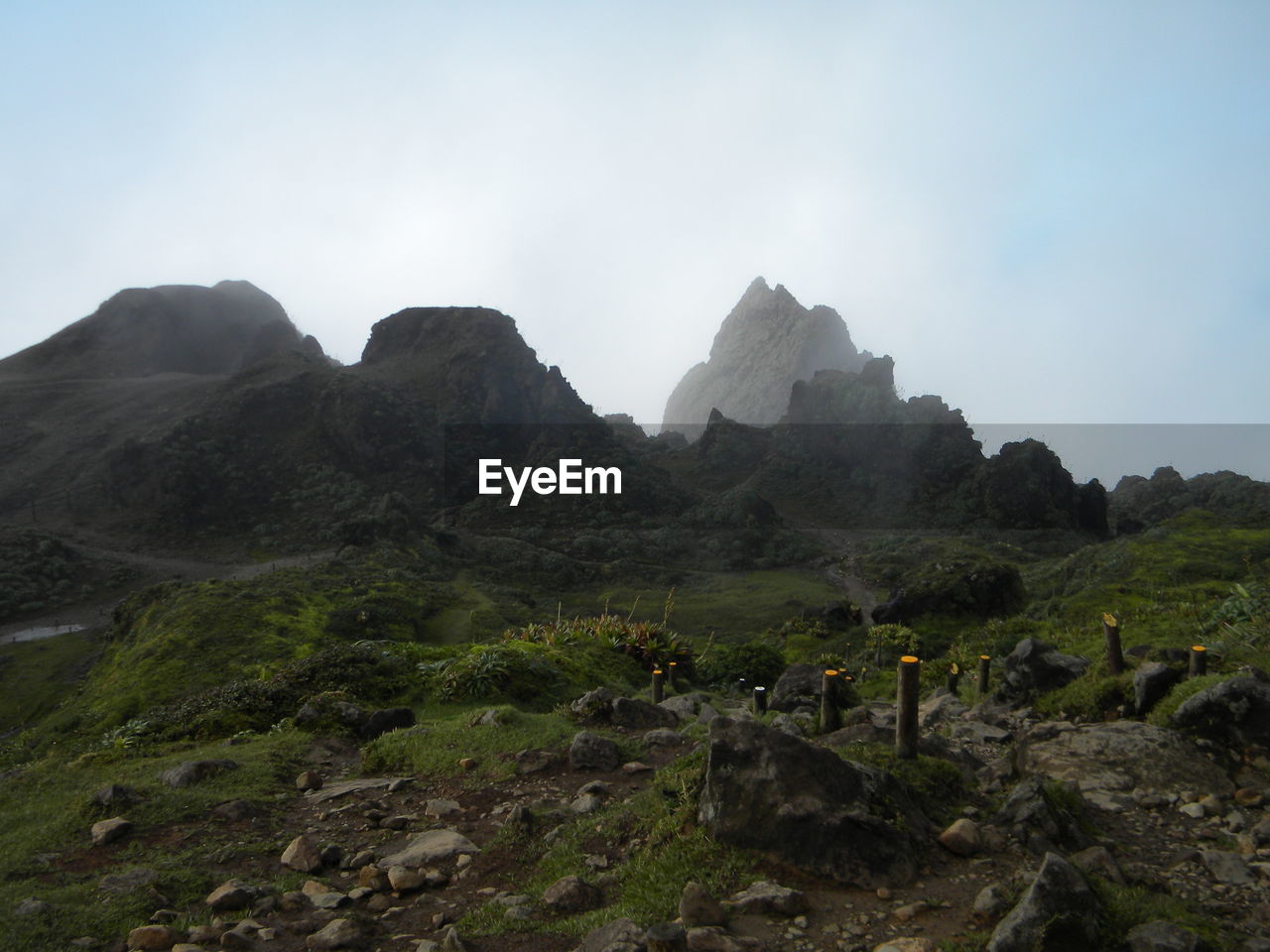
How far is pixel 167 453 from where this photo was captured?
7362 cm

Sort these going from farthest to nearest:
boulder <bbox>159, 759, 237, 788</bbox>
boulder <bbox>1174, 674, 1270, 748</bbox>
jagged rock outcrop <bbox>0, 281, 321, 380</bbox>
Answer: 1. jagged rock outcrop <bbox>0, 281, 321, 380</bbox>
2. boulder <bbox>159, 759, 237, 788</bbox>
3. boulder <bbox>1174, 674, 1270, 748</bbox>

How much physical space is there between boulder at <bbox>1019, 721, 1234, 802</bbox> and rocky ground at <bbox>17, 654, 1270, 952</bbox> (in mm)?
25

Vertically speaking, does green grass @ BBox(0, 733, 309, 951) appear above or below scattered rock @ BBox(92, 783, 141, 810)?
below

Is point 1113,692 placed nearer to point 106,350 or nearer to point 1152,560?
point 1152,560

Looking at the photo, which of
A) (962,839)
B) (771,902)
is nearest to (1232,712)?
(962,839)

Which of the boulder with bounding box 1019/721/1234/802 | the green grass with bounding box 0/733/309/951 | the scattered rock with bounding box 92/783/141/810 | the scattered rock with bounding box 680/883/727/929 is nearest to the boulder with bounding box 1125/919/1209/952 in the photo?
the scattered rock with bounding box 680/883/727/929

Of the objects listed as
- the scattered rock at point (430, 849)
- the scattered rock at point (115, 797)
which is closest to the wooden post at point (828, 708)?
the scattered rock at point (430, 849)

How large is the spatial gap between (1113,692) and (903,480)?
9424 centimetres

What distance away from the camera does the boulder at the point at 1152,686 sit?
893 cm

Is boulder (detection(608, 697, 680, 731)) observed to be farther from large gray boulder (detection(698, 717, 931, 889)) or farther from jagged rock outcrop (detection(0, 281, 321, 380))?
jagged rock outcrop (detection(0, 281, 321, 380))

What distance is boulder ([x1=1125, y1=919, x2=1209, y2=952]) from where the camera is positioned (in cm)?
425

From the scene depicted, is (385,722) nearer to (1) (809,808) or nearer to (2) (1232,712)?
(1) (809,808)

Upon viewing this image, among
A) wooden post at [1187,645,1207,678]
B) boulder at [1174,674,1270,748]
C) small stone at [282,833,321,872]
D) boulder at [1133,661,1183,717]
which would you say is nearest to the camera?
small stone at [282,833,321,872]

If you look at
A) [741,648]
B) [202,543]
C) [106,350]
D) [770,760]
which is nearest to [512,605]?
[741,648]
